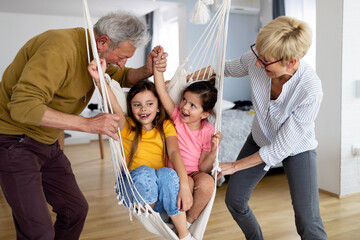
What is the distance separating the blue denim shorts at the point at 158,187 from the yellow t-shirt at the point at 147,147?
7.6 inches

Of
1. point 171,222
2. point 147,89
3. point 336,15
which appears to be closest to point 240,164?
point 171,222

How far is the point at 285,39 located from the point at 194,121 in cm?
65

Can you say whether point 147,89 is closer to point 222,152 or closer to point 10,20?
point 222,152

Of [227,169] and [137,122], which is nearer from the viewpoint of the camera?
[227,169]

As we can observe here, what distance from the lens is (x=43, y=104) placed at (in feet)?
4.33

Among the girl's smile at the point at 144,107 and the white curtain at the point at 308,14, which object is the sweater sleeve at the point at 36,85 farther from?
the white curtain at the point at 308,14

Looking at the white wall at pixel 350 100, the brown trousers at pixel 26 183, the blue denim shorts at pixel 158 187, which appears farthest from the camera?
the white wall at pixel 350 100

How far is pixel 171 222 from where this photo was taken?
1.66 meters

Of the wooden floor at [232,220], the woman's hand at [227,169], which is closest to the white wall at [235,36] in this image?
the wooden floor at [232,220]

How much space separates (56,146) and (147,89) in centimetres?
52

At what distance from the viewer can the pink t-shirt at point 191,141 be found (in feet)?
6.02

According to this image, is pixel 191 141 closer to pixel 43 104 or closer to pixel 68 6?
pixel 43 104

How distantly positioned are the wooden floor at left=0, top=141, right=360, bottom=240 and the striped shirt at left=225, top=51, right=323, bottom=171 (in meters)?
0.99

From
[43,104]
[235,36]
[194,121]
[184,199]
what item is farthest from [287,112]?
[235,36]
